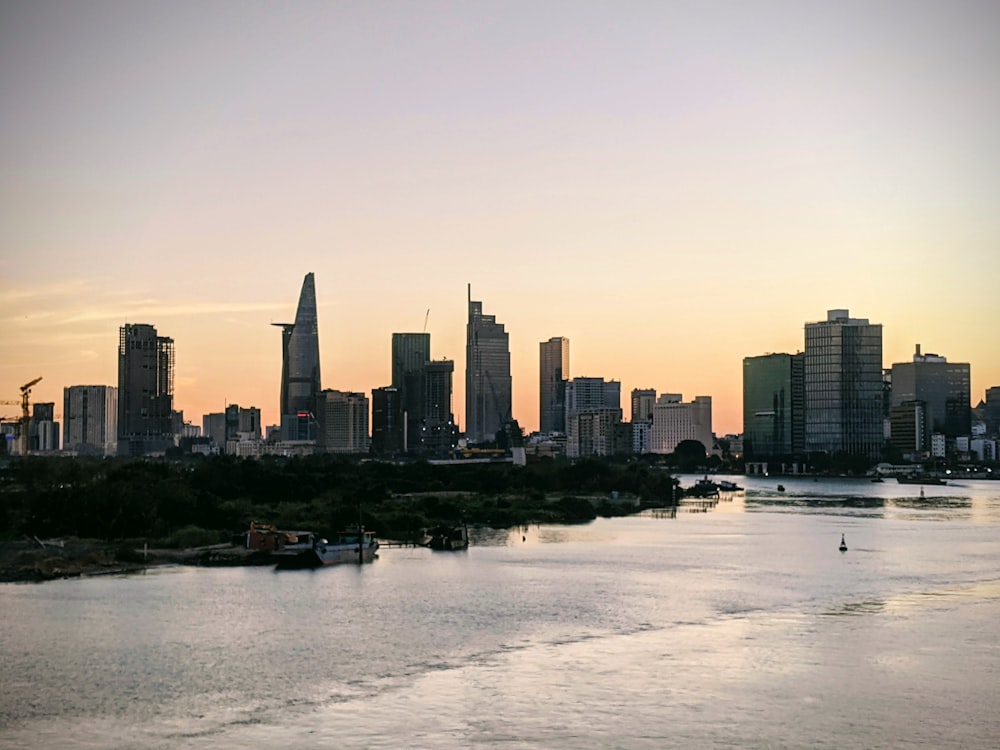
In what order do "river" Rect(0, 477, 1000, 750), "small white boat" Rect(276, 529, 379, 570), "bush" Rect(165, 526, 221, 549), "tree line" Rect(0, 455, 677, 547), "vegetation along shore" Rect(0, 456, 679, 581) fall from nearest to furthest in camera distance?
"river" Rect(0, 477, 1000, 750) < "small white boat" Rect(276, 529, 379, 570) < "vegetation along shore" Rect(0, 456, 679, 581) < "bush" Rect(165, 526, 221, 549) < "tree line" Rect(0, 455, 677, 547)

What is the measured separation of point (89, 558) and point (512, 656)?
31665 millimetres

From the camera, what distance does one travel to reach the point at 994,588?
57.1m

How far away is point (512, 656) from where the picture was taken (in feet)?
131

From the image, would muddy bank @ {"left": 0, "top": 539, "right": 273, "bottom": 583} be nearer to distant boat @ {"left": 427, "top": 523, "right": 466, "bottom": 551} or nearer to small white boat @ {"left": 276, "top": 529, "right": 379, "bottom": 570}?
small white boat @ {"left": 276, "top": 529, "right": 379, "bottom": 570}

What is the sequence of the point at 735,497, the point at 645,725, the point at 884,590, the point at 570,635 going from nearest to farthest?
1. the point at 645,725
2. the point at 570,635
3. the point at 884,590
4. the point at 735,497

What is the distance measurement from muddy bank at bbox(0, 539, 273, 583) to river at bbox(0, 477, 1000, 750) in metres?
2.72

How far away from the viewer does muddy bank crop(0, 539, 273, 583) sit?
59.9 meters

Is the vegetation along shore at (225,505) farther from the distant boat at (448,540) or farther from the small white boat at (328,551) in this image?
the distant boat at (448,540)

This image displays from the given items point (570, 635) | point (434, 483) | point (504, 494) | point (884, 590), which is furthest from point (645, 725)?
point (434, 483)

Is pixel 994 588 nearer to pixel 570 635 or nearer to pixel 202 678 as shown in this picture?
pixel 570 635

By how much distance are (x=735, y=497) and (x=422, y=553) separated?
312ft

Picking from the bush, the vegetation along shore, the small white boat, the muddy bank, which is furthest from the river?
the bush

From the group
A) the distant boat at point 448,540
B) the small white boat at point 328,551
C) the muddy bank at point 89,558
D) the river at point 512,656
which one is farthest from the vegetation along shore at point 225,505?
the river at point 512,656

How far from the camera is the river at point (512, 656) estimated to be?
31.2 metres
